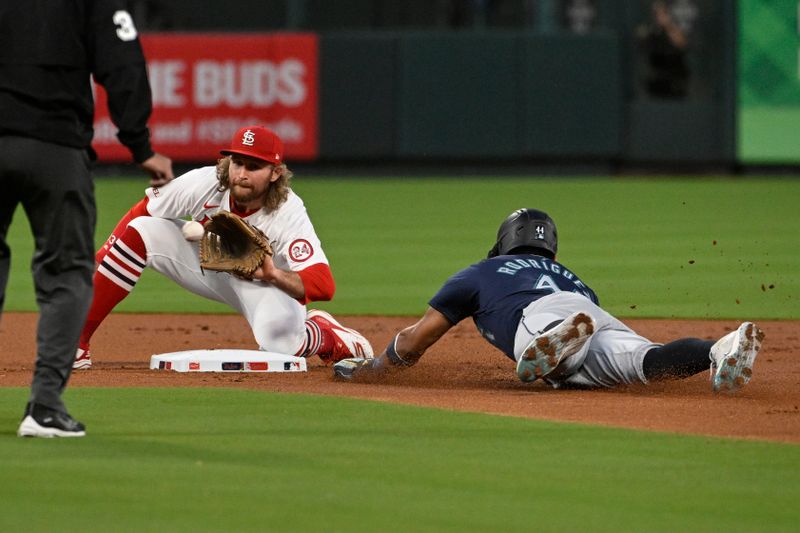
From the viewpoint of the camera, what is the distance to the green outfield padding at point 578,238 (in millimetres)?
11789

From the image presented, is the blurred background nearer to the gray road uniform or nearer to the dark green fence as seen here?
the dark green fence

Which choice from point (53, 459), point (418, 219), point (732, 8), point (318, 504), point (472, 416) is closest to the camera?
point (318, 504)

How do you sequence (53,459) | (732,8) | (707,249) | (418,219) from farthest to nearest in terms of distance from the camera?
(732,8) → (418,219) → (707,249) → (53,459)

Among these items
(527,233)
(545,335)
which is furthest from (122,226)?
(545,335)

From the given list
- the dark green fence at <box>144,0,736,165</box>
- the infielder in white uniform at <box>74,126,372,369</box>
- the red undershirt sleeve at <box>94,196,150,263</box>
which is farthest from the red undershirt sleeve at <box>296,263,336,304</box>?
the dark green fence at <box>144,0,736,165</box>

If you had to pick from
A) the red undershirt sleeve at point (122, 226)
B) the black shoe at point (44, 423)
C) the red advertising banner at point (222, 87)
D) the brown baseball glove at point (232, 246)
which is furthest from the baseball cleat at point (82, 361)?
the red advertising banner at point (222, 87)

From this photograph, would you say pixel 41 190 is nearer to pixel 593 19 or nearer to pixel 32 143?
pixel 32 143

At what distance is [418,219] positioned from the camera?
18.1 meters

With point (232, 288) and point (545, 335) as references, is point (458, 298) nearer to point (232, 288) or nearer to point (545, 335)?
point (545, 335)

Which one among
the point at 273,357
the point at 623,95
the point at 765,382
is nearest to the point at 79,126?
the point at 273,357

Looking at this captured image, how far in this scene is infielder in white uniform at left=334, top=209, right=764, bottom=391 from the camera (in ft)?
22.0

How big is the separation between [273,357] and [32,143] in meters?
2.72

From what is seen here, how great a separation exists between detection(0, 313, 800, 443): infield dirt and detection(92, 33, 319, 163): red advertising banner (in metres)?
13.7

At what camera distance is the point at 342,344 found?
8.27 m
